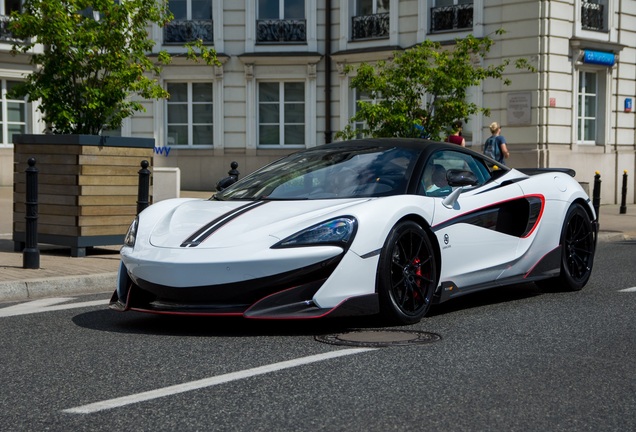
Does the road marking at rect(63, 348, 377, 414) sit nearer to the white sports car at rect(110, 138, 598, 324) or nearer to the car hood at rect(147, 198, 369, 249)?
the white sports car at rect(110, 138, 598, 324)

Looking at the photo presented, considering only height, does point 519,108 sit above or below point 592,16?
below

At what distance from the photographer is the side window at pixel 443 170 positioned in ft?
25.4

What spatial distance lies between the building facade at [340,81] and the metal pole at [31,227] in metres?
18.4

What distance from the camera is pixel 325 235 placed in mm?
6734

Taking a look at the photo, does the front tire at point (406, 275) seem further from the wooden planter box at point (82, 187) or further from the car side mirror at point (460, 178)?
the wooden planter box at point (82, 187)

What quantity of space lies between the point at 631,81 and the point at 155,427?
27344mm

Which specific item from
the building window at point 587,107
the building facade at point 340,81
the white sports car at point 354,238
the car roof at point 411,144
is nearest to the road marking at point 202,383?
the white sports car at point 354,238

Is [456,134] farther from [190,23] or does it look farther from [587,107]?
[190,23]

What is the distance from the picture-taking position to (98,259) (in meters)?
11.4

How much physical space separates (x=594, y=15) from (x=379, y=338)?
24.0 meters

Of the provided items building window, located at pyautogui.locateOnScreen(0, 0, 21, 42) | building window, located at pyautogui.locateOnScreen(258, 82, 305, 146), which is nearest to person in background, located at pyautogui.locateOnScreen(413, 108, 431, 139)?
building window, located at pyautogui.locateOnScreen(258, 82, 305, 146)

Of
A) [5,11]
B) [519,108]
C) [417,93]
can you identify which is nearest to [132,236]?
[417,93]

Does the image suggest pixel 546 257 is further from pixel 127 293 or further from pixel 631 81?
pixel 631 81

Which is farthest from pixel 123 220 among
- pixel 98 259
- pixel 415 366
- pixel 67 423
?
pixel 67 423
